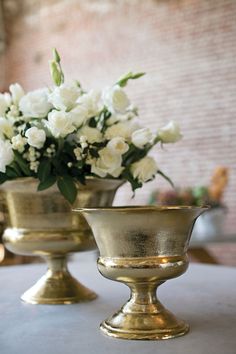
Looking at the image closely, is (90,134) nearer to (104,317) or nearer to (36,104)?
(36,104)

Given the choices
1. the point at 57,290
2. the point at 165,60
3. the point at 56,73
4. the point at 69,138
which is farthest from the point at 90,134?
the point at 165,60

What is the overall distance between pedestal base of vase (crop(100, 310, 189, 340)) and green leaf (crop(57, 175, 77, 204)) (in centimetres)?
26

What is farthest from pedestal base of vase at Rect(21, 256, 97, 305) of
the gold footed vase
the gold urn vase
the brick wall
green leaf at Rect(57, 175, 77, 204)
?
the brick wall

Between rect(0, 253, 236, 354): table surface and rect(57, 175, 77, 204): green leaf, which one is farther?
rect(57, 175, 77, 204): green leaf

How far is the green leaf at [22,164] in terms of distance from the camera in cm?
100

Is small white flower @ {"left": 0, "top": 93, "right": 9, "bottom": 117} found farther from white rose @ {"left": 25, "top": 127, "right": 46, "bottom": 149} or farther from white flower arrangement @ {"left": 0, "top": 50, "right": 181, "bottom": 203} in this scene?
white rose @ {"left": 25, "top": 127, "right": 46, "bottom": 149}

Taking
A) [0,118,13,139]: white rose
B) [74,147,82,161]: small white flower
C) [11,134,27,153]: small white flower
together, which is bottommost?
[74,147,82,161]: small white flower

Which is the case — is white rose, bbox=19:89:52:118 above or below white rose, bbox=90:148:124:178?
above

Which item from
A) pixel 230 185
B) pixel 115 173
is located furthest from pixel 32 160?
pixel 230 185

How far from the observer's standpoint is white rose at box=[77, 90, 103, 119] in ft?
3.39

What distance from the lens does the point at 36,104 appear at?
1.01 metres

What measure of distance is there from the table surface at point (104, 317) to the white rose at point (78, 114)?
341 millimetres

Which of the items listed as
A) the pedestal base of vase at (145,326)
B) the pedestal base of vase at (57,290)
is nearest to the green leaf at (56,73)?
the pedestal base of vase at (57,290)

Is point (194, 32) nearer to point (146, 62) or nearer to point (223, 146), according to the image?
point (146, 62)
